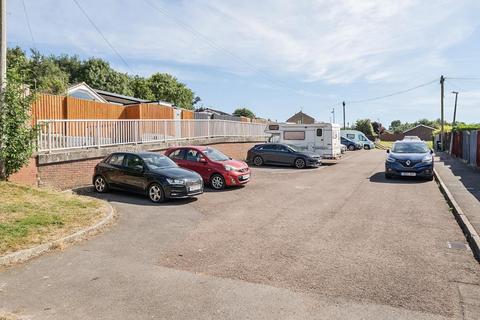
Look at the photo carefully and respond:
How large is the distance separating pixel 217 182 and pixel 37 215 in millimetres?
6600

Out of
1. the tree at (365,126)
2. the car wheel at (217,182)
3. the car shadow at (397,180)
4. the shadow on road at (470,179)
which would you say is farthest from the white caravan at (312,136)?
the tree at (365,126)

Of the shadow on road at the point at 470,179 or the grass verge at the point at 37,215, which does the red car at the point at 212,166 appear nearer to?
the grass verge at the point at 37,215

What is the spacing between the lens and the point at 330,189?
44.9 ft

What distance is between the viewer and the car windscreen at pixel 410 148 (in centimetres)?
1697

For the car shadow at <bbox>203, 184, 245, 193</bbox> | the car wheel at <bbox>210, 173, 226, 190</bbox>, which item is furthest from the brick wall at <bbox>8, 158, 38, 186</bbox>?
the car wheel at <bbox>210, 173, 226, 190</bbox>

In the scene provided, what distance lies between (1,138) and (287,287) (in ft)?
28.1

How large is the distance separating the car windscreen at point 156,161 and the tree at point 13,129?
3.08 m

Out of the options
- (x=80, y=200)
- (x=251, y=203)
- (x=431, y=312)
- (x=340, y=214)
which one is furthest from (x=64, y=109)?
(x=431, y=312)

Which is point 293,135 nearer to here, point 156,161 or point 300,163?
point 300,163

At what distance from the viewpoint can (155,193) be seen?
11094mm

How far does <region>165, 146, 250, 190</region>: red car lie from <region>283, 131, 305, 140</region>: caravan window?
1123cm

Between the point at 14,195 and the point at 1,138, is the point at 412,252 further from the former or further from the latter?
the point at 1,138

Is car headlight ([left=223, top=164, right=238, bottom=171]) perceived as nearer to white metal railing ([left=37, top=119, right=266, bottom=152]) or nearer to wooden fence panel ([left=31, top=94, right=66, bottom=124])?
white metal railing ([left=37, top=119, right=266, bottom=152])

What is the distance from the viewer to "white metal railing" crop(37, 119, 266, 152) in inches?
480
